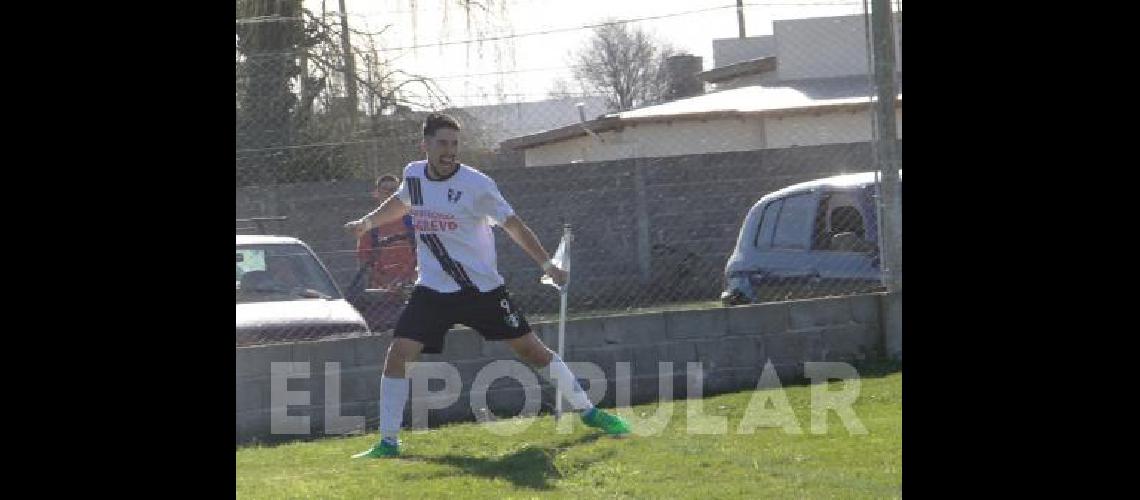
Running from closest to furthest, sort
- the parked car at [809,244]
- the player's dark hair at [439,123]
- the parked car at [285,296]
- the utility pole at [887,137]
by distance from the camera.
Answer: the player's dark hair at [439,123] → the parked car at [285,296] → the utility pole at [887,137] → the parked car at [809,244]

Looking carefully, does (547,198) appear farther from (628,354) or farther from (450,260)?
(450,260)

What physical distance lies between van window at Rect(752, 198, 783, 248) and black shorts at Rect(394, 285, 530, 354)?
393cm

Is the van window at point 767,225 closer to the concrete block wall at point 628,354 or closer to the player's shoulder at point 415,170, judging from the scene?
the concrete block wall at point 628,354

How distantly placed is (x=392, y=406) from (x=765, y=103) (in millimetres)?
17451

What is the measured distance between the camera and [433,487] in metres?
7.30

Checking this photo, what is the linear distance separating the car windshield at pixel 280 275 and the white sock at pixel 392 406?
268 centimetres

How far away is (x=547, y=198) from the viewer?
16031 millimetres

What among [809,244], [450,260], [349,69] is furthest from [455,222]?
[349,69]

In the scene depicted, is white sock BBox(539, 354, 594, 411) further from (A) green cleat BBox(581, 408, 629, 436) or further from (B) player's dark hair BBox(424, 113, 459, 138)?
(B) player's dark hair BBox(424, 113, 459, 138)

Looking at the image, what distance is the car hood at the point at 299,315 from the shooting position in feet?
35.7

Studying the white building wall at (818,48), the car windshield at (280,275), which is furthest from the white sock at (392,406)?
the white building wall at (818,48)
